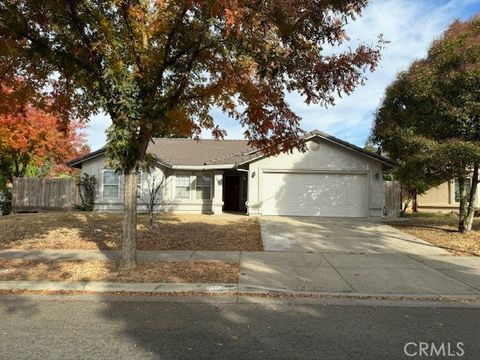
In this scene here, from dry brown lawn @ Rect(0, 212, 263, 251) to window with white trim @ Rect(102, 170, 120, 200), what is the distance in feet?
16.7

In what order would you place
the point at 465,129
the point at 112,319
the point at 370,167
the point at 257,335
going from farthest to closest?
1. the point at 370,167
2. the point at 465,129
3. the point at 112,319
4. the point at 257,335

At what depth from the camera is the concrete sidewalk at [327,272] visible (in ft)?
27.4

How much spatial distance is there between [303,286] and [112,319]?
11.9ft

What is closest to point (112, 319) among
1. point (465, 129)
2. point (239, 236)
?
point (239, 236)

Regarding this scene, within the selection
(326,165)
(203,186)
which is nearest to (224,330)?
(326,165)

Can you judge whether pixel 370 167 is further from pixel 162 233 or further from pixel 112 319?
pixel 112 319

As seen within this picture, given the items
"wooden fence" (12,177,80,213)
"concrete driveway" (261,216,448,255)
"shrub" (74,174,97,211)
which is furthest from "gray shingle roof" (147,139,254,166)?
"concrete driveway" (261,216,448,255)

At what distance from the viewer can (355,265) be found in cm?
1057

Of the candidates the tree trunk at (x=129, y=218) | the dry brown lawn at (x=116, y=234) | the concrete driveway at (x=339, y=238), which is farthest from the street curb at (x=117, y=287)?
the concrete driveway at (x=339, y=238)

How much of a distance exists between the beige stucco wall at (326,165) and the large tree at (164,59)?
38.0 ft

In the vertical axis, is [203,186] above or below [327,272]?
above

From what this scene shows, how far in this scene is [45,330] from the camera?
5.89m

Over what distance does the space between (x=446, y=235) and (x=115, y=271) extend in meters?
11.0

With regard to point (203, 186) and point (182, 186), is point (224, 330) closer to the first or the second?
point (203, 186)
